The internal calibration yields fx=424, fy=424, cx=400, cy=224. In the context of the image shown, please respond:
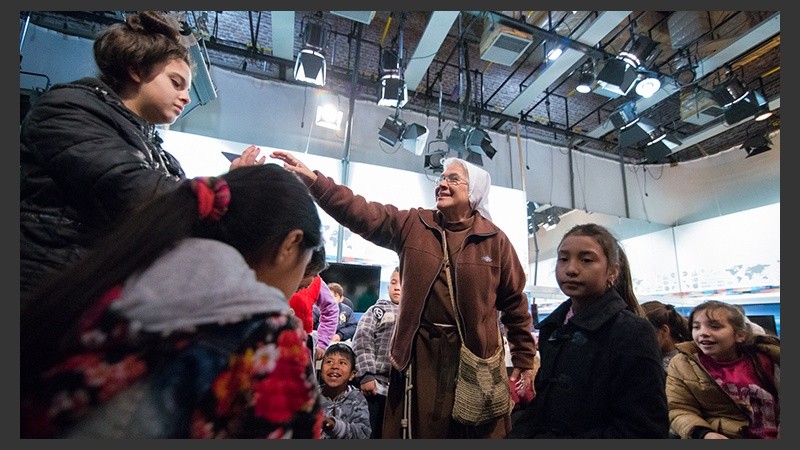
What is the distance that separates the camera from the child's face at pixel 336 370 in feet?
8.12

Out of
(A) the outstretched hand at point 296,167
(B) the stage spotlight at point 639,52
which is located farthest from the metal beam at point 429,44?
(A) the outstretched hand at point 296,167

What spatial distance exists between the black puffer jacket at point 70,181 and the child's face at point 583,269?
125cm

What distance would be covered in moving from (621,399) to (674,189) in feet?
23.5

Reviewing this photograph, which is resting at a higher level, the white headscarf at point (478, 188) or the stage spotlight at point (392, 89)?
the stage spotlight at point (392, 89)

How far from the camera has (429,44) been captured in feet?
14.9

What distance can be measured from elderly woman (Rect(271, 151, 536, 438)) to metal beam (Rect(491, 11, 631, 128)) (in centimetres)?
328

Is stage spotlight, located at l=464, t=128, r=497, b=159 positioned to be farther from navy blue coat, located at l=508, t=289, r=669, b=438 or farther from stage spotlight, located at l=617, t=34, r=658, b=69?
navy blue coat, located at l=508, t=289, r=669, b=438

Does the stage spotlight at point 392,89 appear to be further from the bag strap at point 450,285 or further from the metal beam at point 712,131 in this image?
the metal beam at point 712,131

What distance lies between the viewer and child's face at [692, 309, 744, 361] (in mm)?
1938

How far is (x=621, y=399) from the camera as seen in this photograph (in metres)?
1.18

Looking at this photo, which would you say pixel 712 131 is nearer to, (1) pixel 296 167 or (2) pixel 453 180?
(2) pixel 453 180

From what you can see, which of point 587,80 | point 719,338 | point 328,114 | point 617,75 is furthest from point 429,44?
point 719,338

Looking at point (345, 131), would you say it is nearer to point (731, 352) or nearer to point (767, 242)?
point (731, 352)

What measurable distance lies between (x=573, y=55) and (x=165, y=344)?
4.98 metres
